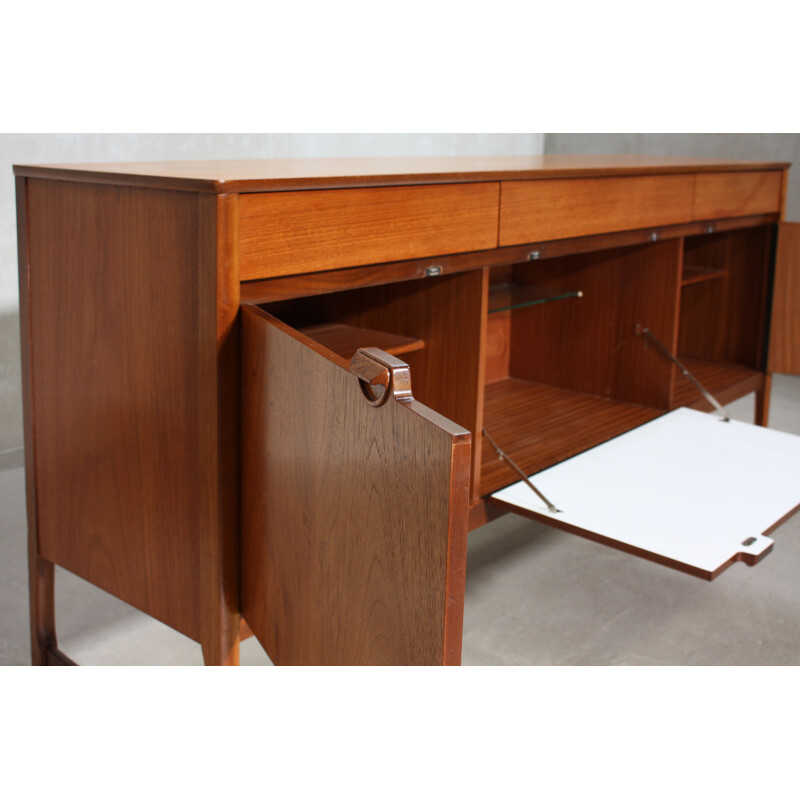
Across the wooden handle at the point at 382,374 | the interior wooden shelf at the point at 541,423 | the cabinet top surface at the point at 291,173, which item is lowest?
the interior wooden shelf at the point at 541,423

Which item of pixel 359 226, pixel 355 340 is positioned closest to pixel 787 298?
pixel 355 340

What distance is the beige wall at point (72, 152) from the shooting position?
3.24m

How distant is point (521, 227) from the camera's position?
2.03 meters

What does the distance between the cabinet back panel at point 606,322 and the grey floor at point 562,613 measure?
1.53 ft

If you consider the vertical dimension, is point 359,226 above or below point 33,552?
above

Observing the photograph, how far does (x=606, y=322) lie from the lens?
2.78 m

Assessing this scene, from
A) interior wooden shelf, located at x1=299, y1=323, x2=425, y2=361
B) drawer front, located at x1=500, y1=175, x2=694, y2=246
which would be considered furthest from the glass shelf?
interior wooden shelf, located at x1=299, y1=323, x2=425, y2=361

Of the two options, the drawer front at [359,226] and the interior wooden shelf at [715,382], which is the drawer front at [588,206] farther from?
the interior wooden shelf at [715,382]

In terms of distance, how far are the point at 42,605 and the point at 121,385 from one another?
1.99 feet

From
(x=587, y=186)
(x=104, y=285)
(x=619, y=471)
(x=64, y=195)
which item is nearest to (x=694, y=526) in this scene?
(x=619, y=471)

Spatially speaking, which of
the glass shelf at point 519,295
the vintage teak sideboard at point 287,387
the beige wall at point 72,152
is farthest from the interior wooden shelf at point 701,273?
the beige wall at point 72,152

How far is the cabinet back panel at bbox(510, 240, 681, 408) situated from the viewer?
2.69 m

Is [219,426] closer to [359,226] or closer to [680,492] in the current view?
[359,226]

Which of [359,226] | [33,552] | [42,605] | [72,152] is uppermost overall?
[72,152]
